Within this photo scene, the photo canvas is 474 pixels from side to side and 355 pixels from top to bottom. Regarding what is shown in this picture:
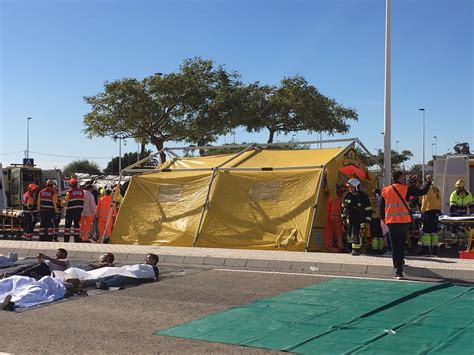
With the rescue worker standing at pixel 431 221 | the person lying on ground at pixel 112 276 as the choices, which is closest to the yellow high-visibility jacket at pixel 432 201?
the rescue worker standing at pixel 431 221

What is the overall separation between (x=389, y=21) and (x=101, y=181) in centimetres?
2671

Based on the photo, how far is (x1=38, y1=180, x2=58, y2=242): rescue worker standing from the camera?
16.3 meters

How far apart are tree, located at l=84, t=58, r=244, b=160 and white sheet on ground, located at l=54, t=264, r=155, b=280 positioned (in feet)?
62.3

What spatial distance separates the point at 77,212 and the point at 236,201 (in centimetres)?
548

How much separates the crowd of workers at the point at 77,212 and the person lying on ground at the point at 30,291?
304 inches

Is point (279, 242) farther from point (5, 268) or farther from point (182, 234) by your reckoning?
point (5, 268)

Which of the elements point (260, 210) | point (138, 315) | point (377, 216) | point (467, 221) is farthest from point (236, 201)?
point (138, 315)

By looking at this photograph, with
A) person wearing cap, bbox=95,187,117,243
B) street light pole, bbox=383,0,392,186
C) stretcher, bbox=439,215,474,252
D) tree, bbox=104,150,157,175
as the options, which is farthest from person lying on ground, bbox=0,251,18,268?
tree, bbox=104,150,157,175

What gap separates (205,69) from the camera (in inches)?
1126

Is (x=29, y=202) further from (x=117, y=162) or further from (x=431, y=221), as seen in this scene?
(x=117, y=162)

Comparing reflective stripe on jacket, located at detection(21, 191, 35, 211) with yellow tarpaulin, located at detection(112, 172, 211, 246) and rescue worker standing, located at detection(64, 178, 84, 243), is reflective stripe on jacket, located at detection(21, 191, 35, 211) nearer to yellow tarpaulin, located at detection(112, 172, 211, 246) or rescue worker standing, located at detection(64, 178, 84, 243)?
rescue worker standing, located at detection(64, 178, 84, 243)

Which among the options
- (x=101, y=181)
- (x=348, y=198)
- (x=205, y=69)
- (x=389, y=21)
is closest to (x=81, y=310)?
(x=348, y=198)

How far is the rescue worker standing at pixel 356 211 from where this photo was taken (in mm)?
11789

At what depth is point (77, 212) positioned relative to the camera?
1666 centimetres
